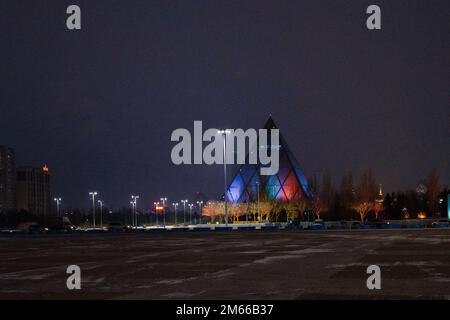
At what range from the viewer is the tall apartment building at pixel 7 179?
5541 inches

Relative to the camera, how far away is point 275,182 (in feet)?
388

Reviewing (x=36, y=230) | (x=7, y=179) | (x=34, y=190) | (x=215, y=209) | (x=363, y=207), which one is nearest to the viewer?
(x=36, y=230)

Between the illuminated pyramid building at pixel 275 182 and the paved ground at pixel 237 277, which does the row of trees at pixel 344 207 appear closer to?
the illuminated pyramid building at pixel 275 182

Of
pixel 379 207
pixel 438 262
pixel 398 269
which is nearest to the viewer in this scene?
pixel 398 269

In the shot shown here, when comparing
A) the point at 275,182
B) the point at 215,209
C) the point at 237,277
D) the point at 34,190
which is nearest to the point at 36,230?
the point at 215,209

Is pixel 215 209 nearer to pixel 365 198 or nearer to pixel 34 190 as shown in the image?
pixel 365 198

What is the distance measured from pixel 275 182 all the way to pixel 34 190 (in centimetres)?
7447

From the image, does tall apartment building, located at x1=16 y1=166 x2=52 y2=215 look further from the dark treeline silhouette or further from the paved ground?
the paved ground

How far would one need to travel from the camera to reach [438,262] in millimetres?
18453
